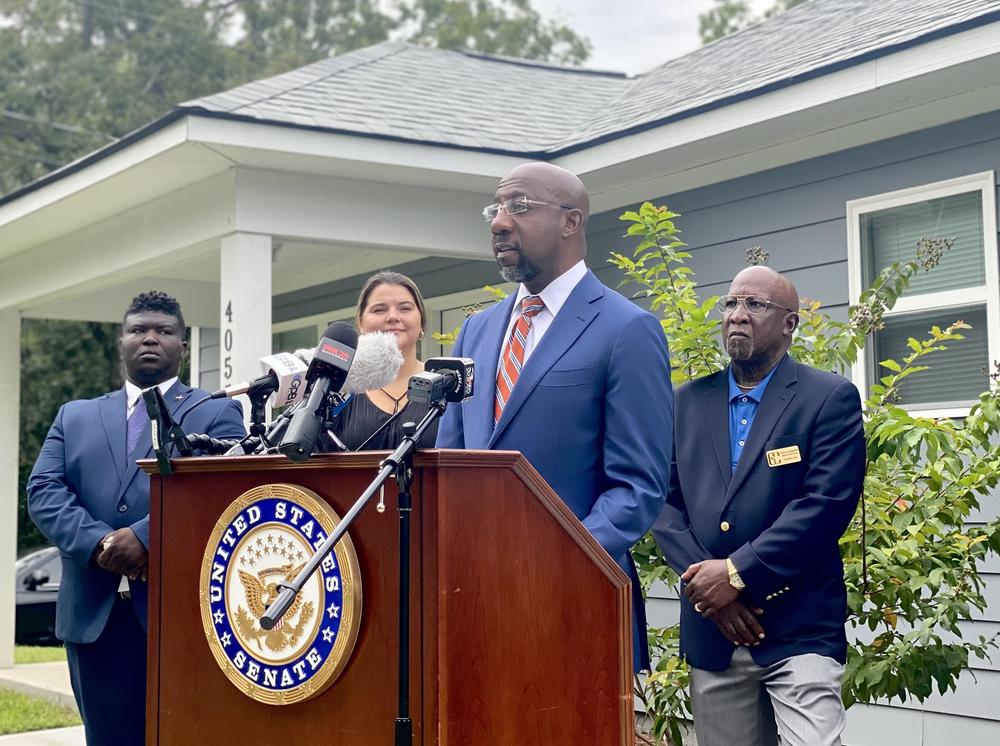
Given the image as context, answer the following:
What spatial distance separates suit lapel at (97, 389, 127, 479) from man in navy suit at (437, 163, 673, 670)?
5.72 feet

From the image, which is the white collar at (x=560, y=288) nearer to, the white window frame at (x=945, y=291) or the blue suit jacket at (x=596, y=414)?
the blue suit jacket at (x=596, y=414)

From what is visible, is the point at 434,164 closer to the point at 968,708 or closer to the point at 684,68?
the point at 684,68

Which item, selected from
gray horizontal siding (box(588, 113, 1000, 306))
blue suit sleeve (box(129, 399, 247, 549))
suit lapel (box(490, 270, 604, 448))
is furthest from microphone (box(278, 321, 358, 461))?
gray horizontal siding (box(588, 113, 1000, 306))

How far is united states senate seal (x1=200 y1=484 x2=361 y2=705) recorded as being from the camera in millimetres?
2664

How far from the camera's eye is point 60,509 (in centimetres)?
471

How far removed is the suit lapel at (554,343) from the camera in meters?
3.28

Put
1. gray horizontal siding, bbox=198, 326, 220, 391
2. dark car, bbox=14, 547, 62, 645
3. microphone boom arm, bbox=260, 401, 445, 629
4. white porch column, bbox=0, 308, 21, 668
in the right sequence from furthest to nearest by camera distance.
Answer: dark car, bbox=14, 547, 62, 645, gray horizontal siding, bbox=198, 326, 220, 391, white porch column, bbox=0, 308, 21, 668, microphone boom arm, bbox=260, 401, 445, 629

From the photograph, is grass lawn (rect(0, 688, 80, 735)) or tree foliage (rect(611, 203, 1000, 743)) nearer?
tree foliage (rect(611, 203, 1000, 743))

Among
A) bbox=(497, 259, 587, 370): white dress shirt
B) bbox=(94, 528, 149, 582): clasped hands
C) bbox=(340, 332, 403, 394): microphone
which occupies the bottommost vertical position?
bbox=(94, 528, 149, 582): clasped hands

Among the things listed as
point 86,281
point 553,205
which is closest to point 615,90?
point 86,281

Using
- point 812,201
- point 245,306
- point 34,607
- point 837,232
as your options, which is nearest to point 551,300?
point 837,232

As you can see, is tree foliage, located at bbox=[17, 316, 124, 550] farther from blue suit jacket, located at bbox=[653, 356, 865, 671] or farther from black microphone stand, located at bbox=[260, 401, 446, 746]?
black microphone stand, located at bbox=[260, 401, 446, 746]

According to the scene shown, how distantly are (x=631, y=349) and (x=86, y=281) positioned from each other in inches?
317

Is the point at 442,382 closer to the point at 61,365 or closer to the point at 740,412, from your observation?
the point at 740,412
